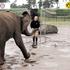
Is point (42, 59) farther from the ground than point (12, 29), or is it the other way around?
point (12, 29)

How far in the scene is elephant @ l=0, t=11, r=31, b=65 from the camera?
13270mm

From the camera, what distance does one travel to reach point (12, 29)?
13898 mm

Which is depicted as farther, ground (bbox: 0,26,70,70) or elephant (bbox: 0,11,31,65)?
elephant (bbox: 0,11,31,65)

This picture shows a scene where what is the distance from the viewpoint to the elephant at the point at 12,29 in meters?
13.3

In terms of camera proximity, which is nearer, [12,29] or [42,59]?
[12,29]

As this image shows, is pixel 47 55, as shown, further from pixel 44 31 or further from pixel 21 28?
pixel 44 31

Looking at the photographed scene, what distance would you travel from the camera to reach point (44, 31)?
90.7 feet

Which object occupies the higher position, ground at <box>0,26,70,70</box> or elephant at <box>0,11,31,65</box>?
elephant at <box>0,11,31,65</box>

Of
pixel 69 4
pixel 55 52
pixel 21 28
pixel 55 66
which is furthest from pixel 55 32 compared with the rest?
pixel 55 66

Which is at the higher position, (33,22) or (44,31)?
(33,22)

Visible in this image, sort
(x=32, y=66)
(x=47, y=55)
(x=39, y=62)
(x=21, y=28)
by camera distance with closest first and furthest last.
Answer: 1. (x=32, y=66)
2. (x=39, y=62)
3. (x=21, y=28)
4. (x=47, y=55)

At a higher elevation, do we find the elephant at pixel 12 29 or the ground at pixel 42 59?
the elephant at pixel 12 29

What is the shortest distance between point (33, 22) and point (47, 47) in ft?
4.80

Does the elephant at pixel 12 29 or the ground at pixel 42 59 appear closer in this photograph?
the ground at pixel 42 59
